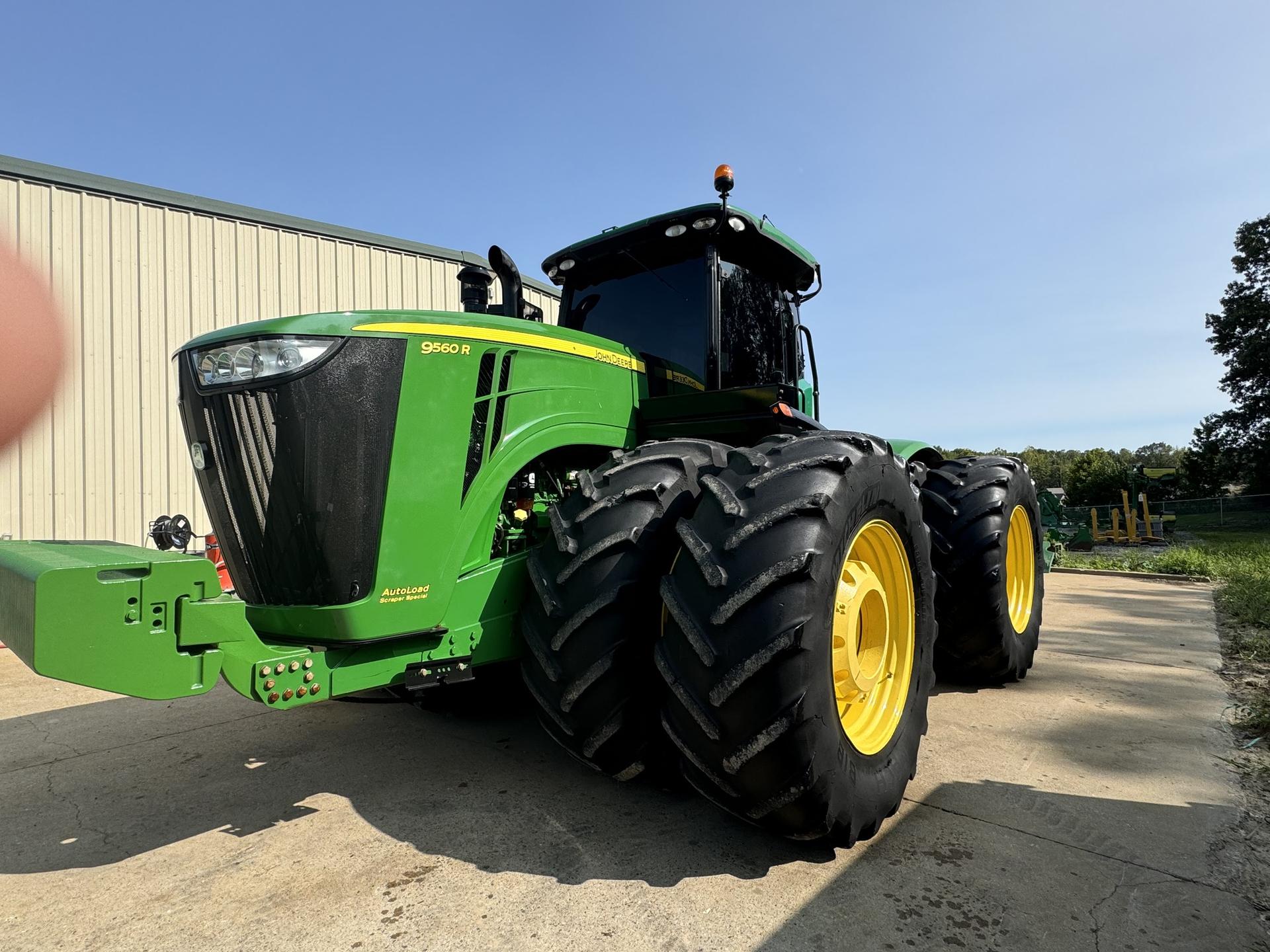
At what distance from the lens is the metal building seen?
684cm

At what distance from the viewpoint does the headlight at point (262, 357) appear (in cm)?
221

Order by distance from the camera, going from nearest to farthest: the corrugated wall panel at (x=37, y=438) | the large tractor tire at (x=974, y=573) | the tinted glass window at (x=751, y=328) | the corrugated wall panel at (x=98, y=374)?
the tinted glass window at (x=751, y=328)
the large tractor tire at (x=974, y=573)
the corrugated wall panel at (x=37, y=438)
the corrugated wall panel at (x=98, y=374)

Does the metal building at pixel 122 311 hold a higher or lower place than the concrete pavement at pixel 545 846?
higher

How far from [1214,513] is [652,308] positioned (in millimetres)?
31311

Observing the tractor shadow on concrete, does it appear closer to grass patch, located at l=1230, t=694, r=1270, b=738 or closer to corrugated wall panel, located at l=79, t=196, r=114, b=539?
grass patch, located at l=1230, t=694, r=1270, b=738

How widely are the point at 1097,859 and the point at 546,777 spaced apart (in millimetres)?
1868

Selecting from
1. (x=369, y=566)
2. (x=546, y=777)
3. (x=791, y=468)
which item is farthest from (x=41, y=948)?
(x=791, y=468)

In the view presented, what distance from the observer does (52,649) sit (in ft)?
5.66

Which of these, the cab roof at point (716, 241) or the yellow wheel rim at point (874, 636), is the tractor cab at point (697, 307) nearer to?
the cab roof at point (716, 241)

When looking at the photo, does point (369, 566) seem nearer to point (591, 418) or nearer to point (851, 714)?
point (591, 418)

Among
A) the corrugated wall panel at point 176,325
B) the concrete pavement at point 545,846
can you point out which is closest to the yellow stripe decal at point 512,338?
the concrete pavement at point 545,846

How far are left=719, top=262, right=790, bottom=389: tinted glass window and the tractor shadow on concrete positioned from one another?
1.86 meters

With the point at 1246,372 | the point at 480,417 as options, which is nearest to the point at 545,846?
the point at 480,417

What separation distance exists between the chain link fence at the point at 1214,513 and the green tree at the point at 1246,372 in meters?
4.14
